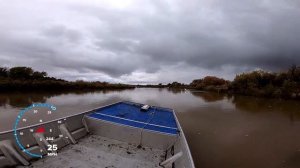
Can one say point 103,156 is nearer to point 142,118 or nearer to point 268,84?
point 142,118

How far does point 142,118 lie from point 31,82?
23251 millimetres

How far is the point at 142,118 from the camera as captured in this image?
726 centimetres

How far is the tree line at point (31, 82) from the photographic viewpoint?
76.2 feet

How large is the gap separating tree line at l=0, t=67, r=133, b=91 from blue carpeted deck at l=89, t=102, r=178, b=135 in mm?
19879

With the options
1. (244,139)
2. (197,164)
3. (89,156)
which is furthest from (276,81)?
(89,156)

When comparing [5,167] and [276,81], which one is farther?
[276,81]

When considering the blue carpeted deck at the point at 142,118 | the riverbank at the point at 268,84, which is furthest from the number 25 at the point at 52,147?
the riverbank at the point at 268,84

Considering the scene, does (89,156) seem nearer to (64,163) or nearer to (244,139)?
(64,163)

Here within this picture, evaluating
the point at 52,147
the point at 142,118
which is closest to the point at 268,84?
the point at 142,118

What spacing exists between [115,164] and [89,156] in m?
0.69

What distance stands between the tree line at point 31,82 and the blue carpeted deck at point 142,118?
A: 1988cm

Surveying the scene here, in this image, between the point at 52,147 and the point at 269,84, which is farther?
the point at 269,84

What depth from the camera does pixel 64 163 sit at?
3971 mm

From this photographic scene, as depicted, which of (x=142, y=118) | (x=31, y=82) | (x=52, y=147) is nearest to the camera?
(x=52, y=147)
